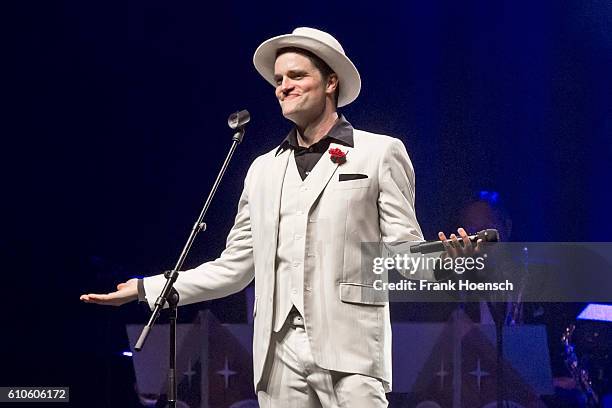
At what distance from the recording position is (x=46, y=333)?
4.95 metres

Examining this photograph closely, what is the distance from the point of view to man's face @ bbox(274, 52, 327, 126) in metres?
2.89

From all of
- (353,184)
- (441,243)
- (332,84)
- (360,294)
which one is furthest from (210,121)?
(441,243)

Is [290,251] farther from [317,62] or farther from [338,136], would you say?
[317,62]

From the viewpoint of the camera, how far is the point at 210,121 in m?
5.21

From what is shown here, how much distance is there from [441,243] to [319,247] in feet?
1.26

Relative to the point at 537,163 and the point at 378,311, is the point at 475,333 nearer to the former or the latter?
the point at 537,163

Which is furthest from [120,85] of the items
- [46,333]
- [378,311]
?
[378,311]

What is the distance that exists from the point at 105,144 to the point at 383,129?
4.98ft

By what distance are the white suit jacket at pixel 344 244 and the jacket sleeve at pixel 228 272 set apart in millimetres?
165

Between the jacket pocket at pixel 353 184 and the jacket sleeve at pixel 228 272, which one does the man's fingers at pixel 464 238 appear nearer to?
the jacket pocket at pixel 353 184

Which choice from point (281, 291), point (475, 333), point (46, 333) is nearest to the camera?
point (281, 291)

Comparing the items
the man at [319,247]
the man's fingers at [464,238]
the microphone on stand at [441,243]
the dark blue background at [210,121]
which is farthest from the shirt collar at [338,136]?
the dark blue background at [210,121]

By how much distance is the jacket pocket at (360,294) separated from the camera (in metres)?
2.66

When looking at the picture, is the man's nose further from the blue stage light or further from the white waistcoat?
the blue stage light
